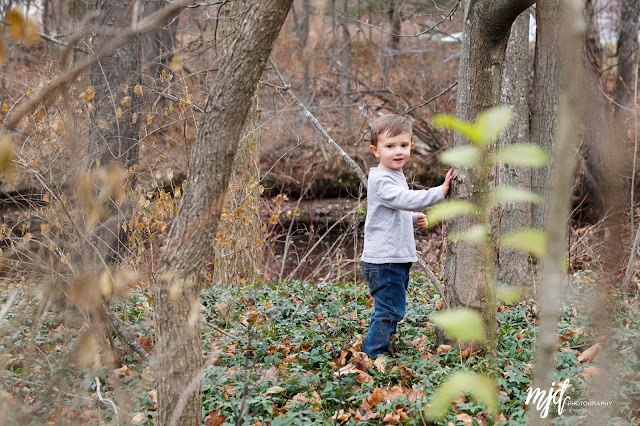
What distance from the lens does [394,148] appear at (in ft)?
14.3

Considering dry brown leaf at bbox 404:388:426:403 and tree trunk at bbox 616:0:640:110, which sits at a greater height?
tree trunk at bbox 616:0:640:110

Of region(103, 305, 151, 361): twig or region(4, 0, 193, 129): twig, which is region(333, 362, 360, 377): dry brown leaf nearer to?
region(103, 305, 151, 361): twig

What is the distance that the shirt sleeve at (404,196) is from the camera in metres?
3.93

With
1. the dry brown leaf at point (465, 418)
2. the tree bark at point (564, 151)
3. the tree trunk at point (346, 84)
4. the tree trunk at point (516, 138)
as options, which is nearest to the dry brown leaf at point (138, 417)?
the dry brown leaf at point (465, 418)

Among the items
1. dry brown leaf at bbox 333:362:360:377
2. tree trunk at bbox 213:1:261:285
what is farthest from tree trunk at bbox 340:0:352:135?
dry brown leaf at bbox 333:362:360:377

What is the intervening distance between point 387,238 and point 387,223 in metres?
0.11

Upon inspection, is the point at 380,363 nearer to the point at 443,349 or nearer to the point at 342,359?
the point at 342,359

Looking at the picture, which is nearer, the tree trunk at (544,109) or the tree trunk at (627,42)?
the tree trunk at (544,109)

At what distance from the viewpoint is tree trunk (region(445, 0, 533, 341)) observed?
3.73 metres

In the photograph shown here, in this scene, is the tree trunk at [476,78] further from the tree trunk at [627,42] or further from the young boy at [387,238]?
the tree trunk at [627,42]

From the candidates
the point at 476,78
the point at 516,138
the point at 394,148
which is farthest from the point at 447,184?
the point at 516,138

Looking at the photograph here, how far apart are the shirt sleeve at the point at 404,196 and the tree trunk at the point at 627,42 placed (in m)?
11.7

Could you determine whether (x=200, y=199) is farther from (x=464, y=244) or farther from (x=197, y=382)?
(x=464, y=244)

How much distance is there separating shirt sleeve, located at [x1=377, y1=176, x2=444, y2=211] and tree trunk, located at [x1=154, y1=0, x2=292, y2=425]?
1.62 meters
